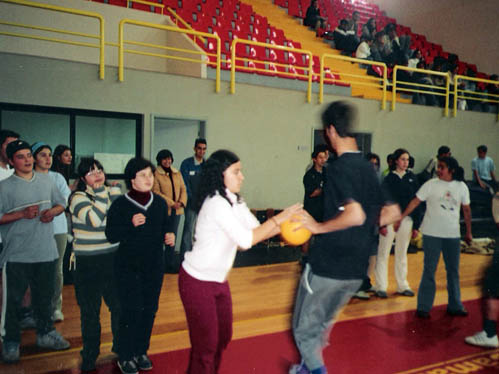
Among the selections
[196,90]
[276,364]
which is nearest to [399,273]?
[276,364]

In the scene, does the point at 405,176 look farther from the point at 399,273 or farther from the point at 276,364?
the point at 276,364

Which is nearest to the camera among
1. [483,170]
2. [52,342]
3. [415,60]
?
[52,342]

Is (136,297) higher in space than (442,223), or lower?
lower

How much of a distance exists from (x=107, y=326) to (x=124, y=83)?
4658 millimetres

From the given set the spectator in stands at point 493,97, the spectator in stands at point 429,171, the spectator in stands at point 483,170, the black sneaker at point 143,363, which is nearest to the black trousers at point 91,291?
the black sneaker at point 143,363

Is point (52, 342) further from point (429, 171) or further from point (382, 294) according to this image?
point (429, 171)

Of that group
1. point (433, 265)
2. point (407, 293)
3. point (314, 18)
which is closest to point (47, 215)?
point (433, 265)

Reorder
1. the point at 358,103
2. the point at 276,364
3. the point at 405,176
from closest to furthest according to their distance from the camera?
the point at 276,364
the point at 405,176
the point at 358,103

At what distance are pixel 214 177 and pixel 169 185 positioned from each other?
451cm

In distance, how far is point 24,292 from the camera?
4.12m

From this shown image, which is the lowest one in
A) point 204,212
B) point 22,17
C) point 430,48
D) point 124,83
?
point 204,212

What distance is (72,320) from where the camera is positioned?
16.6 ft

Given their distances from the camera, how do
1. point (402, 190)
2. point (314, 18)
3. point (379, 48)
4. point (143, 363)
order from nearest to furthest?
point (143, 363), point (402, 190), point (379, 48), point (314, 18)

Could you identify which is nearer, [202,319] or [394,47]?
[202,319]
